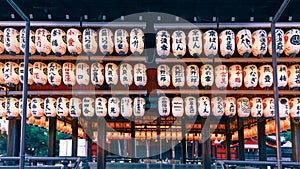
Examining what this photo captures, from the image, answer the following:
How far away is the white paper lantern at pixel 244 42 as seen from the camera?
7.61 meters

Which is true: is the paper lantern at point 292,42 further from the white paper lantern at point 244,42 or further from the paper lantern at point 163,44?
the paper lantern at point 163,44

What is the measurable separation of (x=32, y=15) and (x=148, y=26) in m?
2.55

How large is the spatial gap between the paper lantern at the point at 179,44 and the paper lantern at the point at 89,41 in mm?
1683

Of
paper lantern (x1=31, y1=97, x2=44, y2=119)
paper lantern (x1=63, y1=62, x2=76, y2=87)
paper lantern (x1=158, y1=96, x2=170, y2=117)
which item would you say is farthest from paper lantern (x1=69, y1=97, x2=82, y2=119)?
paper lantern (x1=158, y1=96, x2=170, y2=117)

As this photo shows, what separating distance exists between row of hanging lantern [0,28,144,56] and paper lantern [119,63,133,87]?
295 mm

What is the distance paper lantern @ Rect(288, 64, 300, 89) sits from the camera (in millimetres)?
7852

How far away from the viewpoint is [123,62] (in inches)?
317

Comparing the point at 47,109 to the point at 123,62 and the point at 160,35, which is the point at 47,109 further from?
the point at 160,35

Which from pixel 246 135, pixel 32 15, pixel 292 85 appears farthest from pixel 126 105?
pixel 246 135

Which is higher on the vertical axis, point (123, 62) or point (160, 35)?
point (160, 35)

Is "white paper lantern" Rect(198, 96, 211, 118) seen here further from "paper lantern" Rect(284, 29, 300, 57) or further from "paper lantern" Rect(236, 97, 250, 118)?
"paper lantern" Rect(284, 29, 300, 57)

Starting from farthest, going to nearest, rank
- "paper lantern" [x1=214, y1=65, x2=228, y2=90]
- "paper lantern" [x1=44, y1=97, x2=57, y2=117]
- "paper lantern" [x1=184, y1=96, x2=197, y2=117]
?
"paper lantern" [x1=44, y1=97, x2=57, y2=117]
"paper lantern" [x1=184, y1=96, x2=197, y2=117]
"paper lantern" [x1=214, y1=65, x2=228, y2=90]

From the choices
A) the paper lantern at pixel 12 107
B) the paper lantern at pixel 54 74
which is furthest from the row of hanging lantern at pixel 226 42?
the paper lantern at pixel 12 107

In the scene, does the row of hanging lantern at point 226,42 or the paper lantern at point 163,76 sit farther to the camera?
the paper lantern at point 163,76
